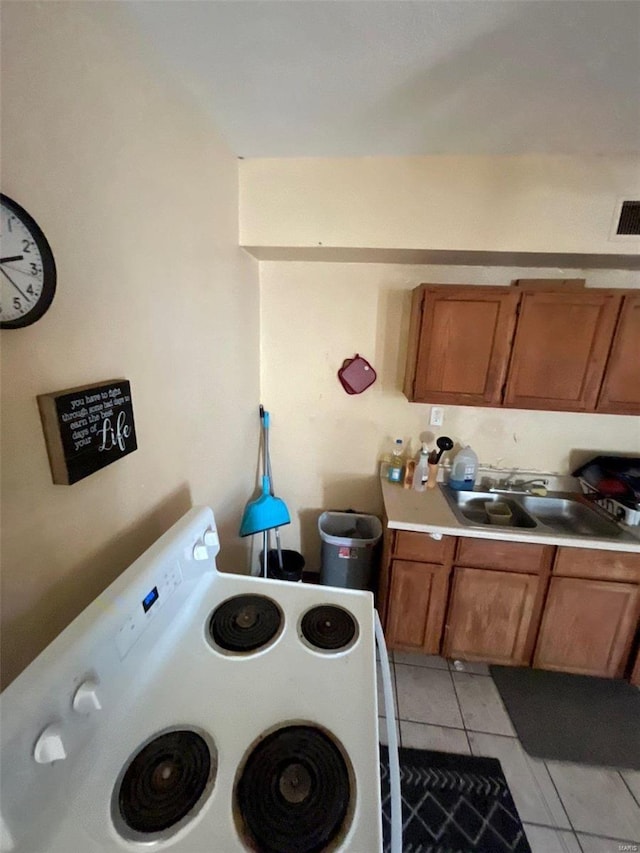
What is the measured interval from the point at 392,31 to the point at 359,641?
163 cm

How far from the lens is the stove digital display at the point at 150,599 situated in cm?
87

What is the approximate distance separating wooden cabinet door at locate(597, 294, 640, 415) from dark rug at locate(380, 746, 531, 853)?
5.58ft

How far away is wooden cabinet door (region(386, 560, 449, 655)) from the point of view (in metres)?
1.84

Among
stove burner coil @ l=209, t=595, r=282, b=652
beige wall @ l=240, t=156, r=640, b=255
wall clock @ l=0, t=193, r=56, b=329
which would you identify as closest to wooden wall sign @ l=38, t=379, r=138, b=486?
wall clock @ l=0, t=193, r=56, b=329

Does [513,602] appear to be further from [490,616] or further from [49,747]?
[49,747]

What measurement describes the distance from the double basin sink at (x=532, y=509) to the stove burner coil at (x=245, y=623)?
1.20 meters

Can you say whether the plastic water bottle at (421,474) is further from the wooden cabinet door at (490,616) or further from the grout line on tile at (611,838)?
the grout line on tile at (611,838)

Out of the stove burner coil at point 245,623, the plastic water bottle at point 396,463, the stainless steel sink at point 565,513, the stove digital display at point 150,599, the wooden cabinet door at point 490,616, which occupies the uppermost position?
the stove digital display at point 150,599

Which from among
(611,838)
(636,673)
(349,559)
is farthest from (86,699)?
(636,673)

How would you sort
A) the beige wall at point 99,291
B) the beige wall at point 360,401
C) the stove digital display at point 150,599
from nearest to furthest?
the beige wall at point 99,291
the stove digital display at point 150,599
the beige wall at point 360,401

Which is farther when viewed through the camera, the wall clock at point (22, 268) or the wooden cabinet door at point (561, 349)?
the wooden cabinet door at point (561, 349)

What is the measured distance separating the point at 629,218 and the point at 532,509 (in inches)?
59.3

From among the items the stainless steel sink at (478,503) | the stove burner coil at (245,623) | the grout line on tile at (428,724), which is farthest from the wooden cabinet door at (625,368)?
the stove burner coil at (245,623)

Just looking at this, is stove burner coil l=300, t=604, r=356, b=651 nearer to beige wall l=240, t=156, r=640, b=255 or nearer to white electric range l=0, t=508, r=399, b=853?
white electric range l=0, t=508, r=399, b=853
